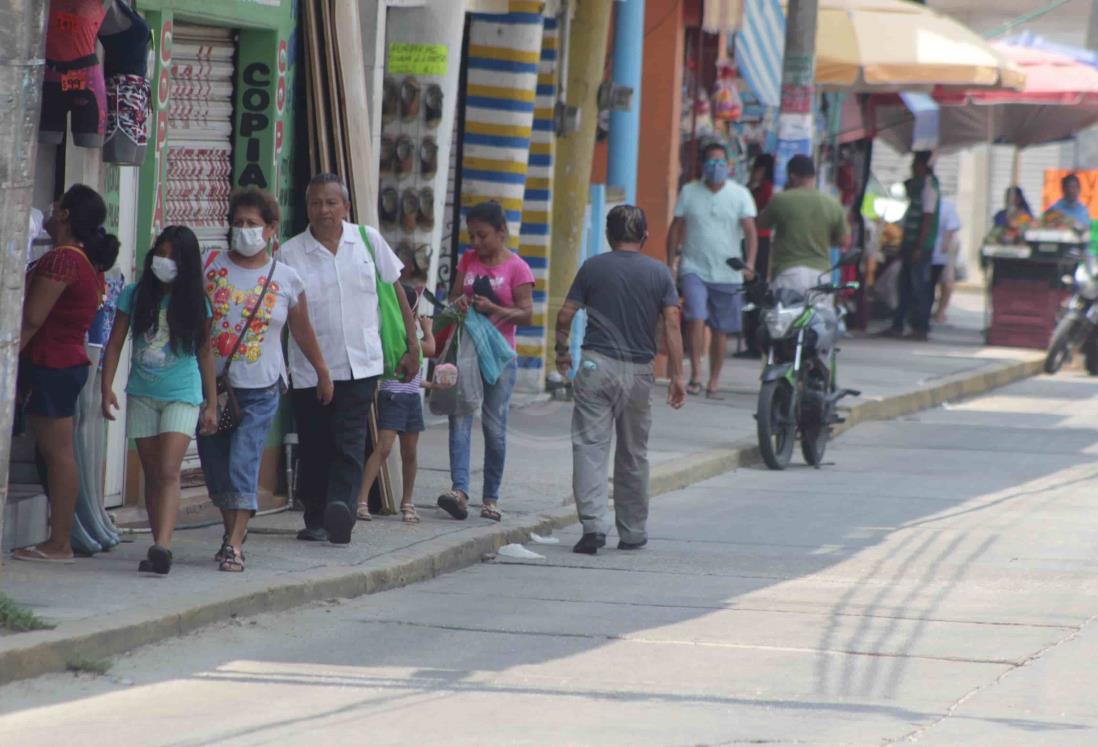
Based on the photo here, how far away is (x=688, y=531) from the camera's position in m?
11.4

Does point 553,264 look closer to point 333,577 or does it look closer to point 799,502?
point 799,502

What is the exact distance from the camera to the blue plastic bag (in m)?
10.8

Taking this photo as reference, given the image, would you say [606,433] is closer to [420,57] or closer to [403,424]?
[403,424]

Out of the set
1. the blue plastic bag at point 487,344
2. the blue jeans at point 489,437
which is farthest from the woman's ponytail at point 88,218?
the blue jeans at point 489,437

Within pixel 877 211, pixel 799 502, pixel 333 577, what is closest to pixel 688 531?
pixel 799 502

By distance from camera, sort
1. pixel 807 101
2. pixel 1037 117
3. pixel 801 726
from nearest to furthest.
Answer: pixel 801 726
pixel 807 101
pixel 1037 117

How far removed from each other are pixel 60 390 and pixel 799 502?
5427 mm

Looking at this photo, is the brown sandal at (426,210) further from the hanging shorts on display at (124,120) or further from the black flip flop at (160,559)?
the black flip flop at (160,559)

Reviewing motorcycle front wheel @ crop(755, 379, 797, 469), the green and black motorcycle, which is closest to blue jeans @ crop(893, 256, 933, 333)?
the green and black motorcycle

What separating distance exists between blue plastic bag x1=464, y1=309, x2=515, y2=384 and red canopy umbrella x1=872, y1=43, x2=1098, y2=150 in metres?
13.6

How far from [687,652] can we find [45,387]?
3001 millimetres

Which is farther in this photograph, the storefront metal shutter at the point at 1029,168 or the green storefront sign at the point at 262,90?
the storefront metal shutter at the point at 1029,168

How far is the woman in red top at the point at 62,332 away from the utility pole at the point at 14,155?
1031mm

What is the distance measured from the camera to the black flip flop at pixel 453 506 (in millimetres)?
10789
